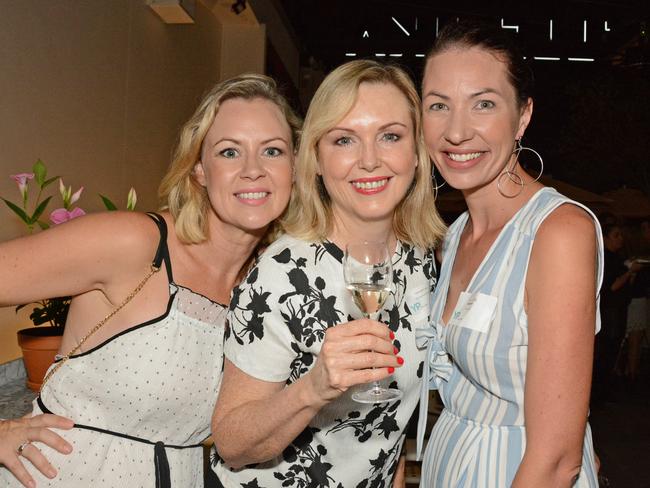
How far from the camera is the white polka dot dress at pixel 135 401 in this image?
1831 millimetres

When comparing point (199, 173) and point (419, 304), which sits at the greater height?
point (199, 173)

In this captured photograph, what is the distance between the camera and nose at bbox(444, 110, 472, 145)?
6.12 feet

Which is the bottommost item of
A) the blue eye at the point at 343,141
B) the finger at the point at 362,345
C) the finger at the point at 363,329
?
the finger at the point at 362,345

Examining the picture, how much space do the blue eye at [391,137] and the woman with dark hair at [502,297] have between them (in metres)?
0.09

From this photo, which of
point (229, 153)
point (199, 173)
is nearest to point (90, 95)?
point (199, 173)

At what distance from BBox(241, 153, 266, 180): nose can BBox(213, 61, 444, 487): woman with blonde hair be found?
0.13 meters

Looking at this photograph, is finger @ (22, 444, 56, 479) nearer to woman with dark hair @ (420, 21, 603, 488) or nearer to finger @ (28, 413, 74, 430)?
finger @ (28, 413, 74, 430)

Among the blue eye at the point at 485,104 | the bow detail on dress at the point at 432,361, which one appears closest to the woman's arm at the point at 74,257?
the bow detail on dress at the point at 432,361

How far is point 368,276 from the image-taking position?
1539 millimetres

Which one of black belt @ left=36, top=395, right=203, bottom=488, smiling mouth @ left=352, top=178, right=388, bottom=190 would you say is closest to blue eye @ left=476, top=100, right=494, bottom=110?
smiling mouth @ left=352, top=178, right=388, bottom=190

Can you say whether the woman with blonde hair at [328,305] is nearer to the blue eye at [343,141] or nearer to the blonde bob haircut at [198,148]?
the blue eye at [343,141]

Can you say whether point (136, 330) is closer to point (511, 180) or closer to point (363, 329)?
point (363, 329)

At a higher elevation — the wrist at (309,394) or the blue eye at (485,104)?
the blue eye at (485,104)

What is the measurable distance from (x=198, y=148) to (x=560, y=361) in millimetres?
1341
